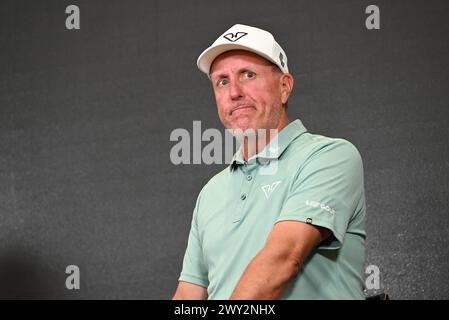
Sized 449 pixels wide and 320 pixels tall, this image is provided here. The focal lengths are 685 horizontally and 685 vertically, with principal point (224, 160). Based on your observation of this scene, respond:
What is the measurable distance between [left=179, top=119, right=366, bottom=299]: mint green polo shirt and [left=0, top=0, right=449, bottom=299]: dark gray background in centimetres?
68

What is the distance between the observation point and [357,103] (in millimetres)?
2174

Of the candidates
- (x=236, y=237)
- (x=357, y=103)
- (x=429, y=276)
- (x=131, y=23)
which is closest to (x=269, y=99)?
(x=236, y=237)

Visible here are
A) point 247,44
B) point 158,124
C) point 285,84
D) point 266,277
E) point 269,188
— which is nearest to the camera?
point 266,277

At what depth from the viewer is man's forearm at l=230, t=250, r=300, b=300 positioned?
116cm

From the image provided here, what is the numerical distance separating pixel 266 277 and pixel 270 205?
0.24 meters

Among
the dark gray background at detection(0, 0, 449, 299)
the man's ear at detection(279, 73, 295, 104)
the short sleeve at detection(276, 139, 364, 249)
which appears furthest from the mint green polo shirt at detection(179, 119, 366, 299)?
the dark gray background at detection(0, 0, 449, 299)

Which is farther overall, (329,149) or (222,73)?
(222,73)

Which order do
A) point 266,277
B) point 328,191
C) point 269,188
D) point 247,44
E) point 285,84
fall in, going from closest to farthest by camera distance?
point 266,277
point 328,191
point 269,188
point 247,44
point 285,84

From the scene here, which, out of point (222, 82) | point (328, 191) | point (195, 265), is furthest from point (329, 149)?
point (195, 265)

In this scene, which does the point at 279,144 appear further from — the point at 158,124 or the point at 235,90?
the point at 158,124

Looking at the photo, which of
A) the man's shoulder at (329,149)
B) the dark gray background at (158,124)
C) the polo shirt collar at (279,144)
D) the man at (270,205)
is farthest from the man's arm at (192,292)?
the dark gray background at (158,124)

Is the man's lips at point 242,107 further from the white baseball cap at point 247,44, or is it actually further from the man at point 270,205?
the white baseball cap at point 247,44

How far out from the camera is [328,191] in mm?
1297
